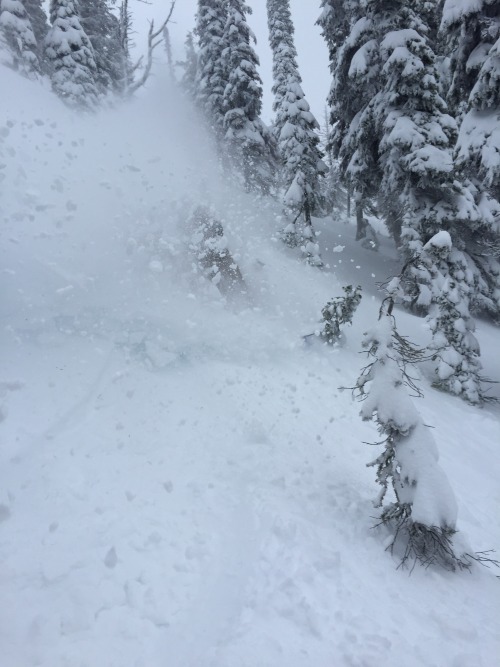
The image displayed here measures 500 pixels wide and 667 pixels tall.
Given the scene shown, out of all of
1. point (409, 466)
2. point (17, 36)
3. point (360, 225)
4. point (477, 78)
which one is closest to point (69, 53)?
point (17, 36)

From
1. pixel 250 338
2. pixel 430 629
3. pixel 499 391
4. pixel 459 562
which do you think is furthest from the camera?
pixel 499 391

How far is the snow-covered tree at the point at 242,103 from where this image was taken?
2147 centimetres

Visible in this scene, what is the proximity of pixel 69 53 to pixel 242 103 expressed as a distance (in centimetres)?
909

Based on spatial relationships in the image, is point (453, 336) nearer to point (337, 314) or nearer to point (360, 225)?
point (337, 314)

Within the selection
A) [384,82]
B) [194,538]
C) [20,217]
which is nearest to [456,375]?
[194,538]

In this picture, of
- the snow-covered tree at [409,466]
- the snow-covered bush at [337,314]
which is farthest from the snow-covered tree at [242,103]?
the snow-covered tree at [409,466]

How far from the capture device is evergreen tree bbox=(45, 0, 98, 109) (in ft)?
63.5

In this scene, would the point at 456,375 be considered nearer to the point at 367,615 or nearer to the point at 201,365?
the point at 201,365

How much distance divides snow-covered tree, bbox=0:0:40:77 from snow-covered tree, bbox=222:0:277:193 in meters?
11.1

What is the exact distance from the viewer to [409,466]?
484 cm

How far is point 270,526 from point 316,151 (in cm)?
1849

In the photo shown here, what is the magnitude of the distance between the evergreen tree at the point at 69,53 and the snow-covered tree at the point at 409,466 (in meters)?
20.2

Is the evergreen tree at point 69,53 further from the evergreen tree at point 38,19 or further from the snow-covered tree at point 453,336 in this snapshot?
the snow-covered tree at point 453,336

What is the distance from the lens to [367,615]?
13.6 ft
